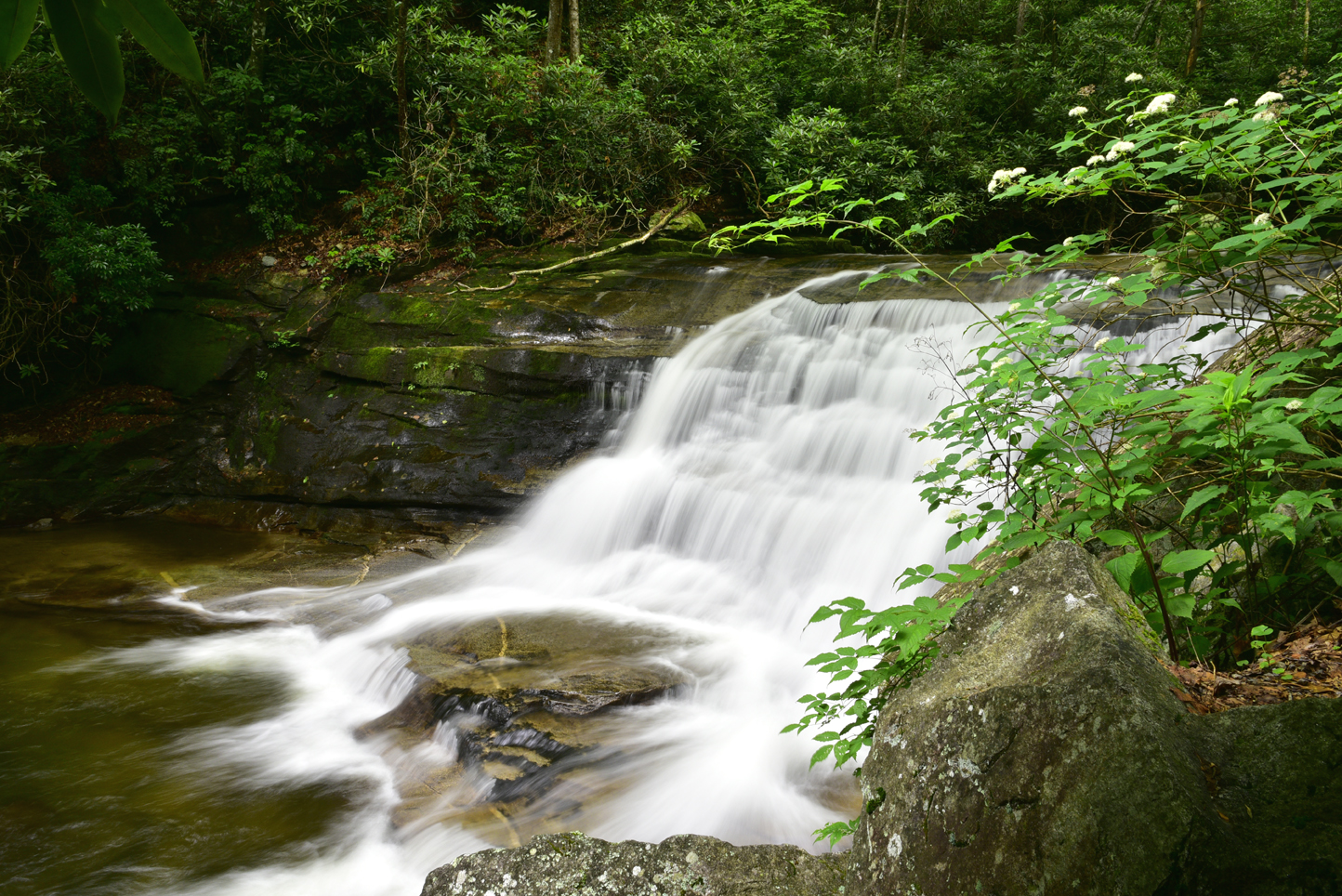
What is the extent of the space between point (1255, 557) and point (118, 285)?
11.0 m

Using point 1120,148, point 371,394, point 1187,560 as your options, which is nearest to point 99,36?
point 1187,560

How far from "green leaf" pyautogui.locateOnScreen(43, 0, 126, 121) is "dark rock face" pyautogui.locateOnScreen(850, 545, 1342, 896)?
6.41 feet

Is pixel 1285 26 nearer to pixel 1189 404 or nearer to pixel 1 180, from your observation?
pixel 1189 404

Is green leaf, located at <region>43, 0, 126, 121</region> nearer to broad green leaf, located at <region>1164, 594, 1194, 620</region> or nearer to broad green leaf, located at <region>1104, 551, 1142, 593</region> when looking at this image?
broad green leaf, located at <region>1104, 551, 1142, 593</region>

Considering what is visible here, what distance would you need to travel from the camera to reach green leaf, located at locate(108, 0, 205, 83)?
0.99 metres

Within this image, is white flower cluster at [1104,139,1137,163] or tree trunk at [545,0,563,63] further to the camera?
tree trunk at [545,0,563,63]

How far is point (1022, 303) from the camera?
2693mm

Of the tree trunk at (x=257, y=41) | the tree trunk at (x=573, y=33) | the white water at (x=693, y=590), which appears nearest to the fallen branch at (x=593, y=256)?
the white water at (x=693, y=590)

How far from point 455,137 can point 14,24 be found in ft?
38.4

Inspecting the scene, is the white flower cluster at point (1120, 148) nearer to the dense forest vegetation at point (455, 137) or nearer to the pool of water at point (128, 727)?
the pool of water at point (128, 727)

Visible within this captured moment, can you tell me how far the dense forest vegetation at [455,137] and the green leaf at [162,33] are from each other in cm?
939

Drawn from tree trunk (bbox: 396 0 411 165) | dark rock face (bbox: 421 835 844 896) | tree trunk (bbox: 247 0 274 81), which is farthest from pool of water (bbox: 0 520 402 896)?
tree trunk (bbox: 247 0 274 81)

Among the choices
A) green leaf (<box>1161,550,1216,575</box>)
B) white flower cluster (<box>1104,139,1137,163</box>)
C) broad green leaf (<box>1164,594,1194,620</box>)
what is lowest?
broad green leaf (<box>1164,594,1194,620</box>)

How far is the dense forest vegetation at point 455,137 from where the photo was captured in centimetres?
949
